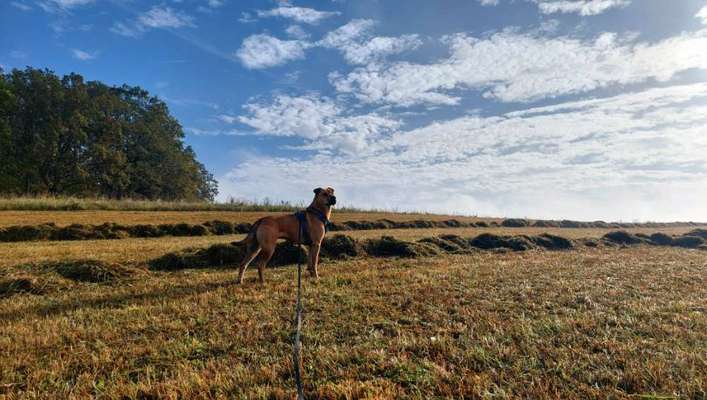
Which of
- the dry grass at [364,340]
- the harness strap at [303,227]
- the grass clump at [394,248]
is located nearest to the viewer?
the dry grass at [364,340]

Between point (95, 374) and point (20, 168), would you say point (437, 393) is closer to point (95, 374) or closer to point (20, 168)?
point (95, 374)

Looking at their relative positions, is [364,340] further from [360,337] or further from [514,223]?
[514,223]

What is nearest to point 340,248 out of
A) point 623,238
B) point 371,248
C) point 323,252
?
point 323,252

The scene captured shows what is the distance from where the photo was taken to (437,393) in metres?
2.81

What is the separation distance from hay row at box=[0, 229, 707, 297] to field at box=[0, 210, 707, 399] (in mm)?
181

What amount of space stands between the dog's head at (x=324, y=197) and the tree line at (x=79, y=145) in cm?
4330

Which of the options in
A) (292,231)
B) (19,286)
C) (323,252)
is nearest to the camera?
(19,286)

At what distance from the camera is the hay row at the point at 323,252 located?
702 centimetres

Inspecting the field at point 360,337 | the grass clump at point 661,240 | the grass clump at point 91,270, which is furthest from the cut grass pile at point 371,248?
the field at point 360,337

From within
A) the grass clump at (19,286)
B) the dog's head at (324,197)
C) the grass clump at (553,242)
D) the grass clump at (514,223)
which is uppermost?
the dog's head at (324,197)

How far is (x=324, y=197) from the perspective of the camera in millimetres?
7695

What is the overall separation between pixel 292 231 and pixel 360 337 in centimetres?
353

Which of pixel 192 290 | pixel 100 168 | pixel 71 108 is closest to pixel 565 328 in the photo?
pixel 192 290

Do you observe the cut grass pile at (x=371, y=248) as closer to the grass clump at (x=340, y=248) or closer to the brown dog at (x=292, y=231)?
the grass clump at (x=340, y=248)
